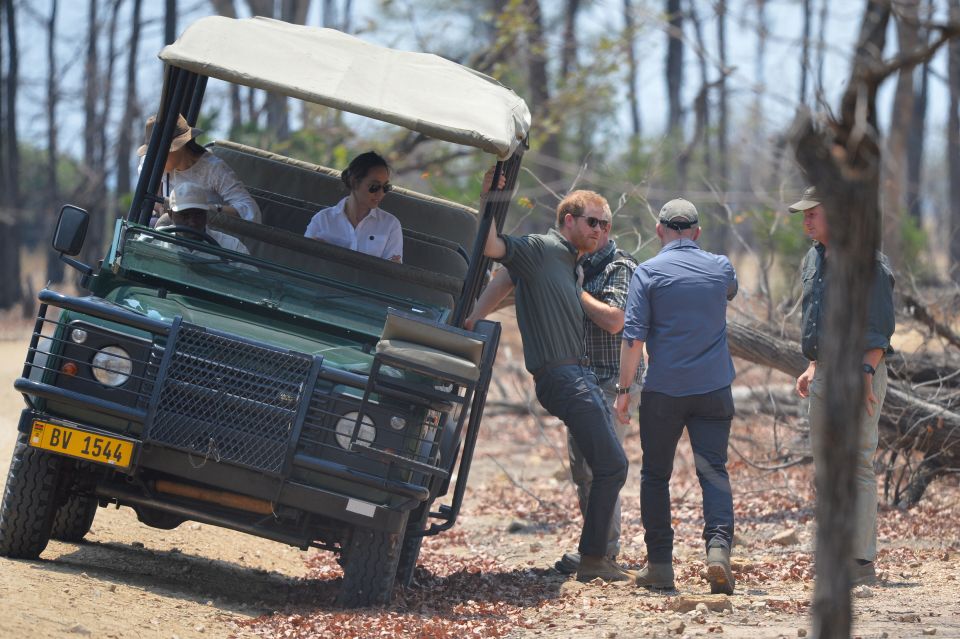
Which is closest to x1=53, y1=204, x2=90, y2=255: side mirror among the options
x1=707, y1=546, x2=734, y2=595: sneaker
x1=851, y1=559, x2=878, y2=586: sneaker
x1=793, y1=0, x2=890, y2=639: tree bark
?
x1=707, y1=546, x2=734, y2=595: sneaker

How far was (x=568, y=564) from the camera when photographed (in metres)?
6.73

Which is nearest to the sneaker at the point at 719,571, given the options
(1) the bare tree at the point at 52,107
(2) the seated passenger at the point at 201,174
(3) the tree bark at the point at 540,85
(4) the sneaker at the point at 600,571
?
(4) the sneaker at the point at 600,571

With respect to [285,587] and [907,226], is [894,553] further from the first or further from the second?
[907,226]

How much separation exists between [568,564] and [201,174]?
9.73 feet

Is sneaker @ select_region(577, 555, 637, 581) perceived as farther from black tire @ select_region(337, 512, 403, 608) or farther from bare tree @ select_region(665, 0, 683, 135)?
bare tree @ select_region(665, 0, 683, 135)

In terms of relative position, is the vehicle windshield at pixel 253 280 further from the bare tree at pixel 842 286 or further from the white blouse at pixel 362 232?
the bare tree at pixel 842 286

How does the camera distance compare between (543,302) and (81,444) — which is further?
(543,302)

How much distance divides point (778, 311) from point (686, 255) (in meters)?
3.76

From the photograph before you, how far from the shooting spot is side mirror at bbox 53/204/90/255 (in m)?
6.00

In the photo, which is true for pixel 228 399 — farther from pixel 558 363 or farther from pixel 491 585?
pixel 491 585

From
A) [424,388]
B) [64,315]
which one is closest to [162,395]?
[64,315]

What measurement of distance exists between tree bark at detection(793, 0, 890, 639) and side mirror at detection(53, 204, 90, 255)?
3.84m

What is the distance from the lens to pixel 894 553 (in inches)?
278

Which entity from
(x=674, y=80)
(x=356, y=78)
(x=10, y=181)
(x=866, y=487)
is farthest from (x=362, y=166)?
(x=674, y=80)
